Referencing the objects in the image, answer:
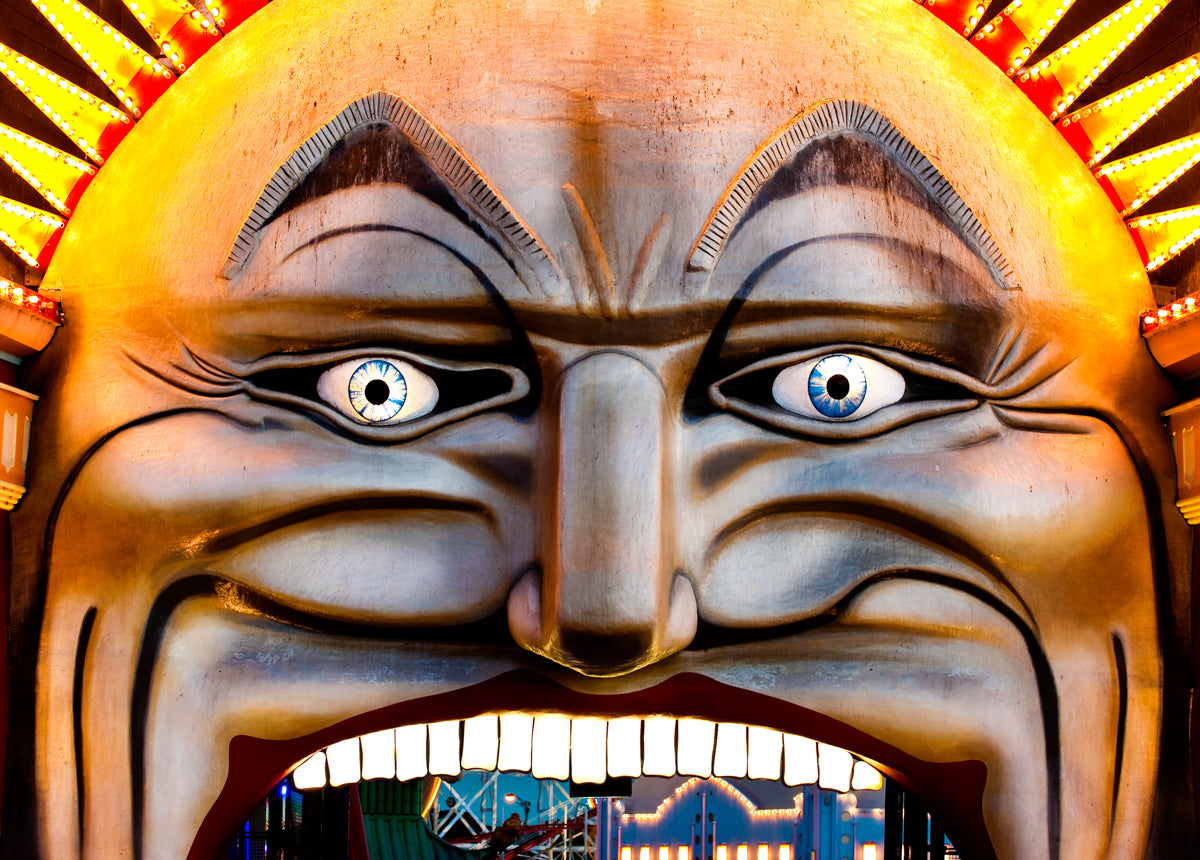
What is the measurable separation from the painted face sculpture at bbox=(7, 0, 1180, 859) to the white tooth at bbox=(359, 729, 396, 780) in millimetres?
201

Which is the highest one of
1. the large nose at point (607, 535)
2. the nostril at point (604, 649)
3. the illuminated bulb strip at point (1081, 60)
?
the illuminated bulb strip at point (1081, 60)

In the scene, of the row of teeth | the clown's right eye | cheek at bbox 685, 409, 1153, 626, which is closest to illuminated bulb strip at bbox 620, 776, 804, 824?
the row of teeth

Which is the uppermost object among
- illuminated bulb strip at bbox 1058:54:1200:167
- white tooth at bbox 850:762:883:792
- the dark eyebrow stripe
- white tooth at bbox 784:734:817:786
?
illuminated bulb strip at bbox 1058:54:1200:167

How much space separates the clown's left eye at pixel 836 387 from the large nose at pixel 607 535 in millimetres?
337

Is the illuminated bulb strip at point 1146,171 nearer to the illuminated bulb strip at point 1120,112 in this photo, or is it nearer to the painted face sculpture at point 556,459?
the illuminated bulb strip at point 1120,112

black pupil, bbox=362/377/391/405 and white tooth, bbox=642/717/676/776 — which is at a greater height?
black pupil, bbox=362/377/391/405

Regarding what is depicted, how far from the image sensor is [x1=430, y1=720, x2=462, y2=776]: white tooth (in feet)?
9.34

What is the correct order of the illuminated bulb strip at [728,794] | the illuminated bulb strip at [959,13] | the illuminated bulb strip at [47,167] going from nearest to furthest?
1. the illuminated bulb strip at [47,167]
2. the illuminated bulb strip at [959,13]
3. the illuminated bulb strip at [728,794]

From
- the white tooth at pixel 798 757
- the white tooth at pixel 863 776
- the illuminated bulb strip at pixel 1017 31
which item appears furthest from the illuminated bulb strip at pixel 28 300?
the illuminated bulb strip at pixel 1017 31

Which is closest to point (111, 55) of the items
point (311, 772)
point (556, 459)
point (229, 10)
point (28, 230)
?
point (229, 10)

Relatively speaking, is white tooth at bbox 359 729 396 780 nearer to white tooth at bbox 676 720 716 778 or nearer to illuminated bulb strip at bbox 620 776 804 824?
white tooth at bbox 676 720 716 778

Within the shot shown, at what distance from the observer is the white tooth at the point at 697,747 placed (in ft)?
9.24

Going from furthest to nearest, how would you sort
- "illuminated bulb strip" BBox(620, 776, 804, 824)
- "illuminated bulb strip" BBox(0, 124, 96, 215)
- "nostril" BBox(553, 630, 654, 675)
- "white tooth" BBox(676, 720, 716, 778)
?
"illuminated bulb strip" BBox(620, 776, 804, 824) < "illuminated bulb strip" BBox(0, 124, 96, 215) < "white tooth" BBox(676, 720, 716, 778) < "nostril" BBox(553, 630, 654, 675)

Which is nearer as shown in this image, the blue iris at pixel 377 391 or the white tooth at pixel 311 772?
the blue iris at pixel 377 391
